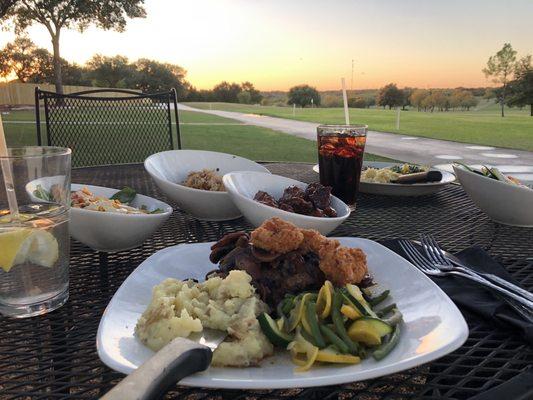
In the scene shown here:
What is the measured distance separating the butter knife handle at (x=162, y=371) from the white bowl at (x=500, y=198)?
1.50 m

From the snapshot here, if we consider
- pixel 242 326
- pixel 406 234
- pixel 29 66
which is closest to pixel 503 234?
pixel 406 234

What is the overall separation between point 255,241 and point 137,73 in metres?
60.5

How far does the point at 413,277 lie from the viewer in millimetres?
1166

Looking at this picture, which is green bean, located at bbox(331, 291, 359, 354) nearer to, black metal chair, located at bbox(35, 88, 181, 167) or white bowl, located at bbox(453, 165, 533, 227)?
white bowl, located at bbox(453, 165, 533, 227)

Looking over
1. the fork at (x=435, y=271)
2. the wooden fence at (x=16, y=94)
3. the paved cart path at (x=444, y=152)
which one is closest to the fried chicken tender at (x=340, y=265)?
the fork at (x=435, y=271)

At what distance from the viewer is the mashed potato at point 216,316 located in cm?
86

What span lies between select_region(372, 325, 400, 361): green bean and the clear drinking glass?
31.0 inches

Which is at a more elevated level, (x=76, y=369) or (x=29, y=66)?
A: (x=29, y=66)

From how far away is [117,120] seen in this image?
4.82 m

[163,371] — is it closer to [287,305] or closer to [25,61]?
[287,305]

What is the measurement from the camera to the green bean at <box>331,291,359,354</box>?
874mm

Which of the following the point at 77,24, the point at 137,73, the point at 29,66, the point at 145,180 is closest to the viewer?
the point at 145,180

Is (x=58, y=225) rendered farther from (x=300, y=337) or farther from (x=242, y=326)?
(x=300, y=337)

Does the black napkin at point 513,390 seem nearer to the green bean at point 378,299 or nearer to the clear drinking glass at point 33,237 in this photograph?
the green bean at point 378,299
